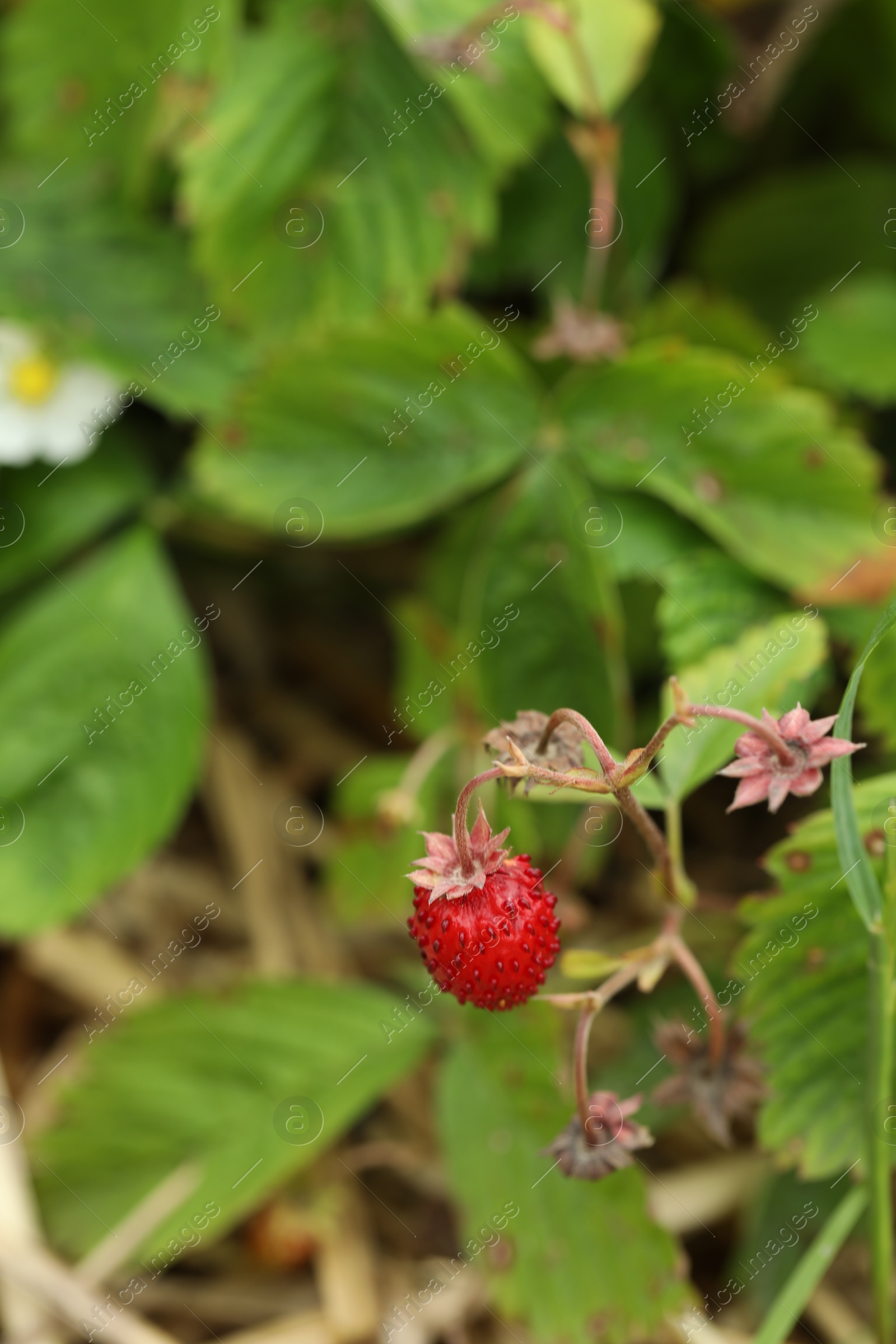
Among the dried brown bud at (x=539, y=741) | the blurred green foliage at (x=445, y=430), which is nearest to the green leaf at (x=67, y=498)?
the blurred green foliage at (x=445, y=430)

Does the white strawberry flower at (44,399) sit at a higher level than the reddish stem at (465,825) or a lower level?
higher

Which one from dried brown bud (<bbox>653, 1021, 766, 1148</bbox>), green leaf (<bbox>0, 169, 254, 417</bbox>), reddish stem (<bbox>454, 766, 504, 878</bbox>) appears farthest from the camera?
green leaf (<bbox>0, 169, 254, 417</bbox>)

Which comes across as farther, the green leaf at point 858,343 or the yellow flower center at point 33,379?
the yellow flower center at point 33,379

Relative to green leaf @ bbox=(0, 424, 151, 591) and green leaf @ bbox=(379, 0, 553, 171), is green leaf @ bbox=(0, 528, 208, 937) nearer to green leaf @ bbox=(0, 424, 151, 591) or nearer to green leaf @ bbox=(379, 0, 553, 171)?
green leaf @ bbox=(0, 424, 151, 591)

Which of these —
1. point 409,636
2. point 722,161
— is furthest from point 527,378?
point 722,161

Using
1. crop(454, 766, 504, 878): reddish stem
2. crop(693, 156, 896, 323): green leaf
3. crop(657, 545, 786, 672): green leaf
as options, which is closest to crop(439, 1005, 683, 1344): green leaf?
crop(657, 545, 786, 672): green leaf

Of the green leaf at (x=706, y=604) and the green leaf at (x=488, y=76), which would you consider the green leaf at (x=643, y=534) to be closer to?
the green leaf at (x=706, y=604)

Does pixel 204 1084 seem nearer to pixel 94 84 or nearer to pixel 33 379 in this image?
pixel 33 379

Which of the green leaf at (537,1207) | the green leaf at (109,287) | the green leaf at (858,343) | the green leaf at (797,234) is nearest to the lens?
the green leaf at (537,1207)
